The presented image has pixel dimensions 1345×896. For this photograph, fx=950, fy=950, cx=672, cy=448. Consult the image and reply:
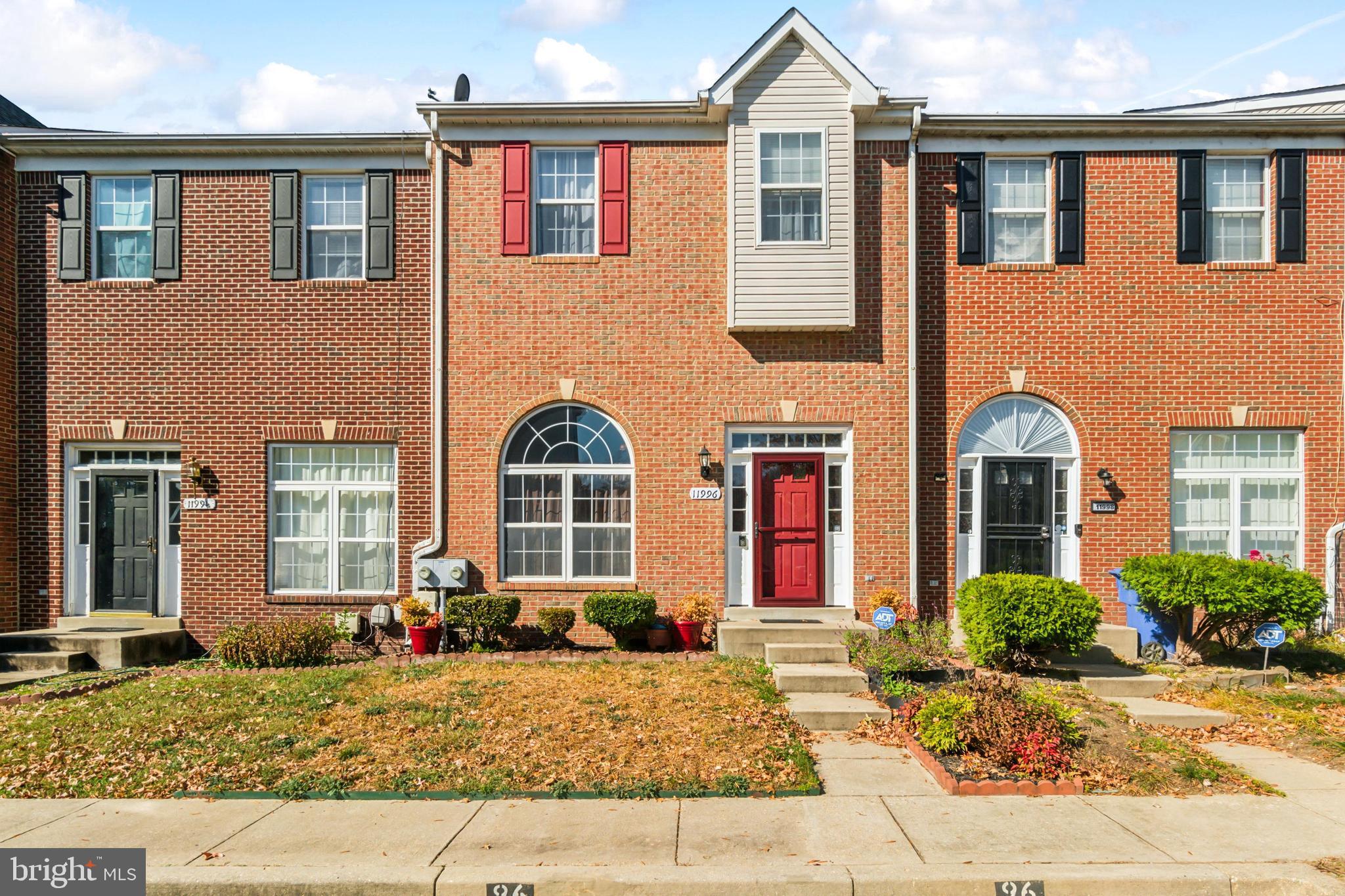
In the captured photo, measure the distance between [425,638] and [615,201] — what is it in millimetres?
6089

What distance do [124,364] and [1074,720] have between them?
40.3 ft

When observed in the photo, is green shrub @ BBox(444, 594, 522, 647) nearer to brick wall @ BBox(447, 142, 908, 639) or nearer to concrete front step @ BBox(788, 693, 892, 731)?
brick wall @ BBox(447, 142, 908, 639)

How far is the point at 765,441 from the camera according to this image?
12555 mm

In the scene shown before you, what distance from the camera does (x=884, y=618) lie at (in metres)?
10.6

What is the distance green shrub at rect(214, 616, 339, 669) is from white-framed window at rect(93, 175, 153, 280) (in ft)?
17.3

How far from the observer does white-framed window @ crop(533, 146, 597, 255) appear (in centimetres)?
1259

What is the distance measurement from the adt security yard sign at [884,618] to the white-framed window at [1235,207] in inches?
265


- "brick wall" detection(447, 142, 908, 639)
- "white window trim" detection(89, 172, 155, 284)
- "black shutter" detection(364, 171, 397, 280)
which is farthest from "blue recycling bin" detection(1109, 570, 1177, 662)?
"white window trim" detection(89, 172, 155, 284)

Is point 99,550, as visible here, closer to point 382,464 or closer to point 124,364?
point 124,364

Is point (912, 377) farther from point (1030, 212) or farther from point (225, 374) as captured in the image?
point (225, 374)

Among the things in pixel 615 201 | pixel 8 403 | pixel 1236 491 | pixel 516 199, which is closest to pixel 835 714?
pixel 615 201

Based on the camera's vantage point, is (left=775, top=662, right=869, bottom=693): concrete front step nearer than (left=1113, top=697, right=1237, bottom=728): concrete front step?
No

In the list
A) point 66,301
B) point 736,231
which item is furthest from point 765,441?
point 66,301

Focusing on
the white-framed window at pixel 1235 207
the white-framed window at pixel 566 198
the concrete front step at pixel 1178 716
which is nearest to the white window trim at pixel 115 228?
the white-framed window at pixel 566 198
